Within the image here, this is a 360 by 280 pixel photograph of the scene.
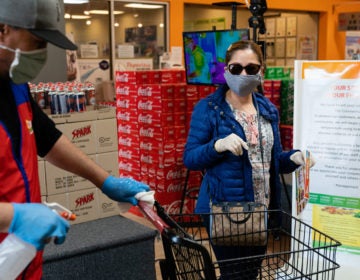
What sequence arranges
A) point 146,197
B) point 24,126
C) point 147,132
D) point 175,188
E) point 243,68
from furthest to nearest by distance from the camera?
point 147,132
point 175,188
point 243,68
point 146,197
point 24,126

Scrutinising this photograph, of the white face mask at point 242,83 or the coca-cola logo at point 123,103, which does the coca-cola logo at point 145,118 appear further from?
the white face mask at point 242,83

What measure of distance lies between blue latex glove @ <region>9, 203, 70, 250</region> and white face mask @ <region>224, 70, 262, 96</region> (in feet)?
4.77

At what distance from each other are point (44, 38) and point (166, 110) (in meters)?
3.42

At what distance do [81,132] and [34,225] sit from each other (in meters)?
1.57

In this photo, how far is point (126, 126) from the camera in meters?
5.31

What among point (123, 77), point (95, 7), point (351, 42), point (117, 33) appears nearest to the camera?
point (123, 77)

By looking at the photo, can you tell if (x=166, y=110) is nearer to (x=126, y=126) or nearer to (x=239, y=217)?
(x=126, y=126)

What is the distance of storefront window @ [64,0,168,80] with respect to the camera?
7770 millimetres

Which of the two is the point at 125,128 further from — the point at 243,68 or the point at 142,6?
the point at 142,6

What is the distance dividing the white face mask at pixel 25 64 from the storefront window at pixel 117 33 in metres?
6.09

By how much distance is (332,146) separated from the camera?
273 cm

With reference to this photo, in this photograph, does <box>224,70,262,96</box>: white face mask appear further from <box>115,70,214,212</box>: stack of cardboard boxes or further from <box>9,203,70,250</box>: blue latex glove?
<box>115,70,214,212</box>: stack of cardboard boxes

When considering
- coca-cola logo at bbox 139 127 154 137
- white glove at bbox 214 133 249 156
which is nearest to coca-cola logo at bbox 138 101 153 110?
coca-cola logo at bbox 139 127 154 137

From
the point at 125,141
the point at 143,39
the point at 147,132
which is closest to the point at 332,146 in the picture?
the point at 147,132
